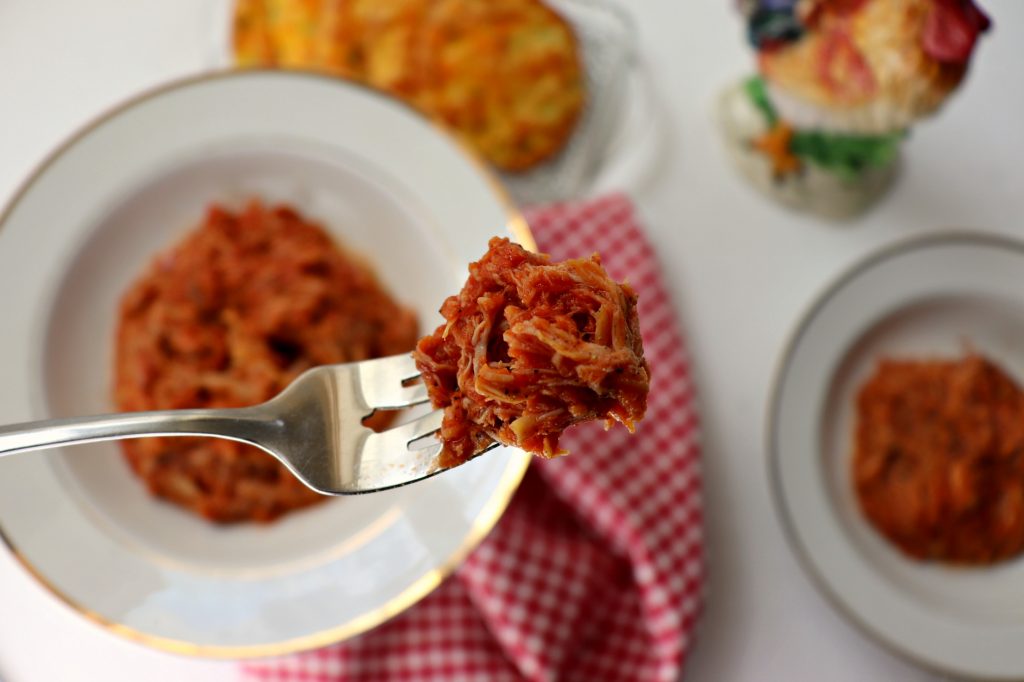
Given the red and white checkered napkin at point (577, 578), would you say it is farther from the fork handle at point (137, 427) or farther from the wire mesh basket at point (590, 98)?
the fork handle at point (137, 427)


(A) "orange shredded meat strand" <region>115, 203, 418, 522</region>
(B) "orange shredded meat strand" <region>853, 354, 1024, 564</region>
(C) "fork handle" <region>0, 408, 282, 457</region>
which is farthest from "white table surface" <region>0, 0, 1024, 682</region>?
(C) "fork handle" <region>0, 408, 282, 457</region>

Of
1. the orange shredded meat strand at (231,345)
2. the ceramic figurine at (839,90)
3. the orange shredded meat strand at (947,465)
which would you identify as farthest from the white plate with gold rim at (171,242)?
the orange shredded meat strand at (947,465)

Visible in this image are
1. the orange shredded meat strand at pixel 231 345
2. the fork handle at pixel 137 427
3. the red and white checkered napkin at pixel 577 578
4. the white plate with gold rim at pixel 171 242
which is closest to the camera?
the fork handle at pixel 137 427

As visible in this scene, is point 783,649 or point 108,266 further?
point 783,649

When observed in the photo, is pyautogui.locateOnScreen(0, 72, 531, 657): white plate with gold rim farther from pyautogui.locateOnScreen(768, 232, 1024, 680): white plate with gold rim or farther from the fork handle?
pyautogui.locateOnScreen(768, 232, 1024, 680): white plate with gold rim

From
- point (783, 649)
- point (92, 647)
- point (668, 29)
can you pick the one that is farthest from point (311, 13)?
point (783, 649)

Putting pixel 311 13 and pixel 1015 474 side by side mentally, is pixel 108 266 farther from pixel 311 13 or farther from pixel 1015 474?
pixel 1015 474
